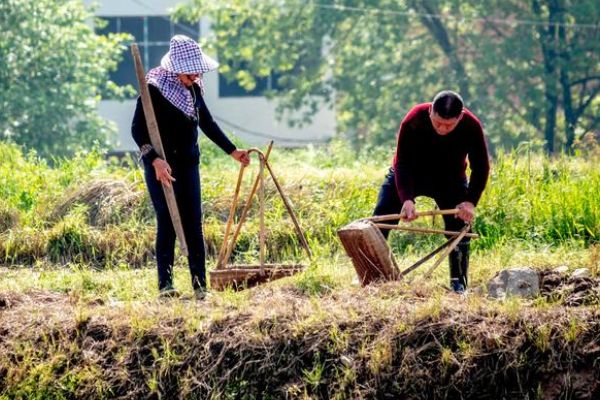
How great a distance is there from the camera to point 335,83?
28203 mm

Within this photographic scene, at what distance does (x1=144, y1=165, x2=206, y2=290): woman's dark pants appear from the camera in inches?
343

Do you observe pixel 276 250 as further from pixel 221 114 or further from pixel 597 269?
pixel 221 114

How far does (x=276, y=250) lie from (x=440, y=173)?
2.67 metres

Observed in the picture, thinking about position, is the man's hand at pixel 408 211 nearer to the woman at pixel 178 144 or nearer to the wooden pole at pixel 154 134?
the woman at pixel 178 144

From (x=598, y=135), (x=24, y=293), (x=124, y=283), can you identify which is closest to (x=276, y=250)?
(x=124, y=283)

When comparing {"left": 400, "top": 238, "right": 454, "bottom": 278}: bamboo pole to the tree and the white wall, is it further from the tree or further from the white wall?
the white wall

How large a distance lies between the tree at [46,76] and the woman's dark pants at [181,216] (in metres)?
12.9

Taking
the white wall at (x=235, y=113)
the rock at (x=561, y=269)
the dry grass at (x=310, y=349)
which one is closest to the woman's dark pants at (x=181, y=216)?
the dry grass at (x=310, y=349)

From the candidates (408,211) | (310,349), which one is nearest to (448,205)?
(408,211)

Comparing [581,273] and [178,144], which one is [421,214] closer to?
[581,273]

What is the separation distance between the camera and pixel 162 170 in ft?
27.6

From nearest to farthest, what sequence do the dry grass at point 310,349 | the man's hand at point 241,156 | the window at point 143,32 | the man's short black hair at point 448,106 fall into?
the dry grass at point 310,349
the man's short black hair at point 448,106
the man's hand at point 241,156
the window at point 143,32

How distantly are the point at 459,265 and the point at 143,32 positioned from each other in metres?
22.0

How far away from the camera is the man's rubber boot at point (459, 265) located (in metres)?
8.64
